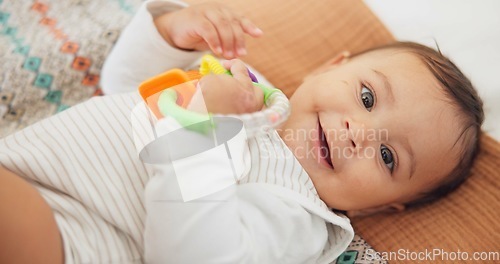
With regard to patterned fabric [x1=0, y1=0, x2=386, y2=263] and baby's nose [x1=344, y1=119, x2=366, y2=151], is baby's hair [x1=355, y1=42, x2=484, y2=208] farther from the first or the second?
patterned fabric [x1=0, y1=0, x2=386, y2=263]

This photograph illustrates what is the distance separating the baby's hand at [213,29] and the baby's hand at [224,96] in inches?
8.2

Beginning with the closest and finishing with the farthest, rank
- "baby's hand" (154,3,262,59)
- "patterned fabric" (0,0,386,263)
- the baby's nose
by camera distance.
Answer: the baby's nose < "baby's hand" (154,3,262,59) < "patterned fabric" (0,0,386,263)

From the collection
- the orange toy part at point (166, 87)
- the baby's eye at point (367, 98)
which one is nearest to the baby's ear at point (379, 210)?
the baby's eye at point (367, 98)

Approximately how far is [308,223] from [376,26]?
0.67m

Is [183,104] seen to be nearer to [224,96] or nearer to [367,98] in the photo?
[224,96]

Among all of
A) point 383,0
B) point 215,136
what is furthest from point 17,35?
point 383,0

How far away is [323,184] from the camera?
0.90 meters

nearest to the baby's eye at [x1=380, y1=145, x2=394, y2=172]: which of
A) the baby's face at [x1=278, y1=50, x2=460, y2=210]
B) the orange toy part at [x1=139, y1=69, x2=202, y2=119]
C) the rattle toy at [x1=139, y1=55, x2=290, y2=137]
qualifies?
Result: the baby's face at [x1=278, y1=50, x2=460, y2=210]

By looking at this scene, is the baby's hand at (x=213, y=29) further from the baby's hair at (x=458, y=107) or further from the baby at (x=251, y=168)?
the baby's hair at (x=458, y=107)

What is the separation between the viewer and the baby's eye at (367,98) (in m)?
0.90

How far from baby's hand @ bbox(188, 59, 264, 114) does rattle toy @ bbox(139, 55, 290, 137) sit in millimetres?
16

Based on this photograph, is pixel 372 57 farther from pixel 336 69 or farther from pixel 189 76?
pixel 189 76

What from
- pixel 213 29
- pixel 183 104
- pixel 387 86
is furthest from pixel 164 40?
pixel 387 86

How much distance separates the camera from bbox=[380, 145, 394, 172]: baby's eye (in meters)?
0.90
